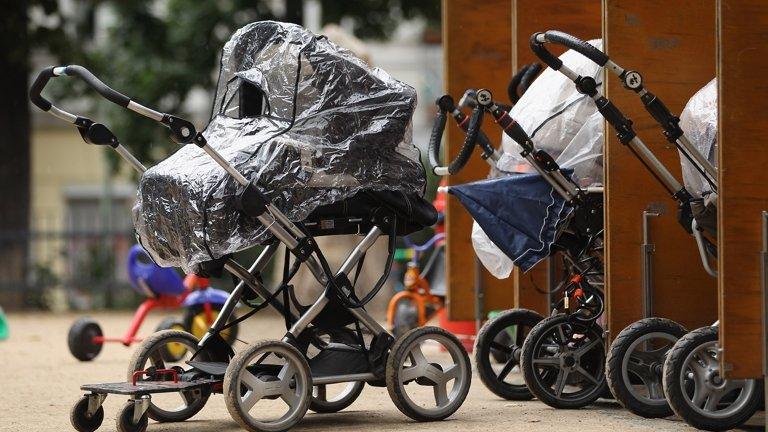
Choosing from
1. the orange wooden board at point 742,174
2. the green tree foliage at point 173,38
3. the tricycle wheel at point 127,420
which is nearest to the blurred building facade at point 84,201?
the green tree foliage at point 173,38

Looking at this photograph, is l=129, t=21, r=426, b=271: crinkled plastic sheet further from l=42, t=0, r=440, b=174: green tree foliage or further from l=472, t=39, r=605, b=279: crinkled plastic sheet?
l=42, t=0, r=440, b=174: green tree foliage

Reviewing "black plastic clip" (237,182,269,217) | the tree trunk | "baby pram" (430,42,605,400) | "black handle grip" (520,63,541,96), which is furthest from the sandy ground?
the tree trunk

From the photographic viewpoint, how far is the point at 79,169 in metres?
33.2

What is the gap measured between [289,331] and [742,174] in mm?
2308

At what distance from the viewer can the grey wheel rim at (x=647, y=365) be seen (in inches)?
277

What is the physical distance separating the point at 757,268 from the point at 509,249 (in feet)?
6.18

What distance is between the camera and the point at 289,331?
695cm

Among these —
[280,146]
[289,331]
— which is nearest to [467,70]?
[280,146]

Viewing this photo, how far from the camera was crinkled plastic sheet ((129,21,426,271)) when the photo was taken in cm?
680

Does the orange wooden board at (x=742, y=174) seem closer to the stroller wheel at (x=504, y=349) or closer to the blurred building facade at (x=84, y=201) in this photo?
the stroller wheel at (x=504, y=349)

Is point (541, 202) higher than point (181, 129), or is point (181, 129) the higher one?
point (181, 129)

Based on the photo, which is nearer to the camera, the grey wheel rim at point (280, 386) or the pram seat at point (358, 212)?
the grey wheel rim at point (280, 386)

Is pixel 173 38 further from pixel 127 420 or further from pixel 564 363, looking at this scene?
pixel 127 420

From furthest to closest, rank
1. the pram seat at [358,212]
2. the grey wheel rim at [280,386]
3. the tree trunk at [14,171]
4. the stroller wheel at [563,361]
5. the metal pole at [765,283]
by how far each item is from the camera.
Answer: the tree trunk at [14,171]
the stroller wheel at [563,361]
the pram seat at [358,212]
the grey wheel rim at [280,386]
the metal pole at [765,283]
